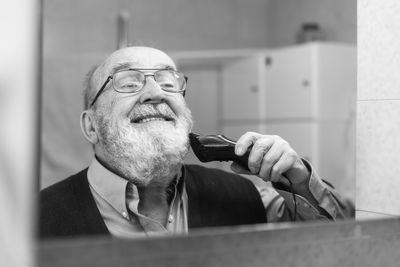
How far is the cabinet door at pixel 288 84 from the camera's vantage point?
877 mm

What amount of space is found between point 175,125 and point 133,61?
0.11 metres

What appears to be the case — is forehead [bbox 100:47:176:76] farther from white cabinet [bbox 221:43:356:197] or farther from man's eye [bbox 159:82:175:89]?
white cabinet [bbox 221:43:356:197]

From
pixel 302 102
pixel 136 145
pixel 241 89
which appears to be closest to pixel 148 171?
pixel 136 145

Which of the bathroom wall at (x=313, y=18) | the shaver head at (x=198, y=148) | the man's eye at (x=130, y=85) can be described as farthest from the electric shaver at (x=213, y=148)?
the bathroom wall at (x=313, y=18)

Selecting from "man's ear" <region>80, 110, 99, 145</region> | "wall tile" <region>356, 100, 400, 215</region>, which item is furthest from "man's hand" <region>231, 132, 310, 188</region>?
"man's ear" <region>80, 110, 99, 145</region>

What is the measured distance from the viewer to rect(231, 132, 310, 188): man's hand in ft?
2.50

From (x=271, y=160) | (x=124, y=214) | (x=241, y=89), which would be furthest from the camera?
(x=241, y=89)

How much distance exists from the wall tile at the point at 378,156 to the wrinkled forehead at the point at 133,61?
0.35 meters

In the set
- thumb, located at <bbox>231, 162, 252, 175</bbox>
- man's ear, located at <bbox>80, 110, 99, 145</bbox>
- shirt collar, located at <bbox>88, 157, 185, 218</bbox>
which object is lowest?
shirt collar, located at <bbox>88, 157, 185, 218</bbox>

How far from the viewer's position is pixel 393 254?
0.74 m

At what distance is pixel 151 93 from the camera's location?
0.71 meters

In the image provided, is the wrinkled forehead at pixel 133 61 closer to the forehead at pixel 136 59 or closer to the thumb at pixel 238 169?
the forehead at pixel 136 59

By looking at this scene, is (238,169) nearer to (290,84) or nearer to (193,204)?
(193,204)

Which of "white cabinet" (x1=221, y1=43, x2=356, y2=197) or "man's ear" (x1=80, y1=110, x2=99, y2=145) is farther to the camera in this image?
"white cabinet" (x1=221, y1=43, x2=356, y2=197)
